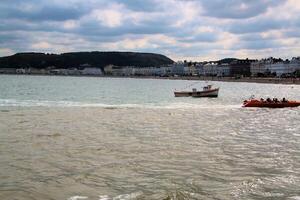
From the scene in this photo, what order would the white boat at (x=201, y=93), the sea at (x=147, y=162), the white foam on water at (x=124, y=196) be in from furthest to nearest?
the white boat at (x=201, y=93) < the sea at (x=147, y=162) < the white foam on water at (x=124, y=196)

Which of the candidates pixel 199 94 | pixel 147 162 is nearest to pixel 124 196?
pixel 147 162

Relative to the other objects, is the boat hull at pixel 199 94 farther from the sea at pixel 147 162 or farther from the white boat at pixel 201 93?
the sea at pixel 147 162

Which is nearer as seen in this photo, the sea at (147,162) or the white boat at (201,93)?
the sea at (147,162)

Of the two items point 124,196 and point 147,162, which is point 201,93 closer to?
point 147,162

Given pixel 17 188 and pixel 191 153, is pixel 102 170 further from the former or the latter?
pixel 191 153

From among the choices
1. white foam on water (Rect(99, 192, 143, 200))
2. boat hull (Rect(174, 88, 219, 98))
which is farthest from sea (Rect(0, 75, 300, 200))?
boat hull (Rect(174, 88, 219, 98))

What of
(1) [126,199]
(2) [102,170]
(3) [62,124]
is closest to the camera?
(1) [126,199]

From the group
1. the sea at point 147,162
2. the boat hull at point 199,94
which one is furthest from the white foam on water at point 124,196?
the boat hull at point 199,94

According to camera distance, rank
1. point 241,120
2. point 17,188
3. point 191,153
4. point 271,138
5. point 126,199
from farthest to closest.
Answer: point 241,120
point 271,138
point 191,153
point 17,188
point 126,199

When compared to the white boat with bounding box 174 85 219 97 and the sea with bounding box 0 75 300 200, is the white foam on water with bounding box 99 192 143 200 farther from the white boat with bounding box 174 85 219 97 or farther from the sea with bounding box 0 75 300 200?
the white boat with bounding box 174 85 219 97

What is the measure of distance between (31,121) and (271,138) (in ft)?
49.2

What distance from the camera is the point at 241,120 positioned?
112ft

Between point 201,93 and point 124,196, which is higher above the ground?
point 124,196

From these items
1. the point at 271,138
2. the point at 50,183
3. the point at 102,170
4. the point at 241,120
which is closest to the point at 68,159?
the point at 102,170
